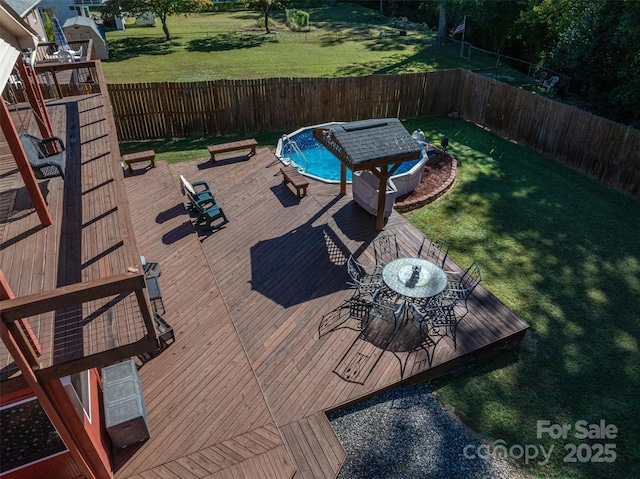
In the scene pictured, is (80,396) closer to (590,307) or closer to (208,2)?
(590,307)

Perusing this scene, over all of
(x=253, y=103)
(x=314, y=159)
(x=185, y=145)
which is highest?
(x=253, y=103)

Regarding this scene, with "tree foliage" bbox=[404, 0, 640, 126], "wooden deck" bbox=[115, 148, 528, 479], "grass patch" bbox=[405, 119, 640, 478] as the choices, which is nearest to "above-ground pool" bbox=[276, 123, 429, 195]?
"grass patch" bbox=[405, 119, 640, 478]

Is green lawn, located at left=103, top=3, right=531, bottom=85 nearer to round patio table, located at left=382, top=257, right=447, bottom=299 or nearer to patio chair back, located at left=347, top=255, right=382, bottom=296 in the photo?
patio chair back, located at left=347, top=255, right=382, bottom=296

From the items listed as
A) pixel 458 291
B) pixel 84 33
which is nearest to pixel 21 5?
pixel 458 291

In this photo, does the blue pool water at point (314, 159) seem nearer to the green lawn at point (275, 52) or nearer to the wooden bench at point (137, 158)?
the wooden bench at point (137, 158)

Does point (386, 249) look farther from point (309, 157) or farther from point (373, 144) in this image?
point (309, 157)

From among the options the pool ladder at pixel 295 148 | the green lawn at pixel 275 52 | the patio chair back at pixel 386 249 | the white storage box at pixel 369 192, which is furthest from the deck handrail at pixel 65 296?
the green lawn at pixel 275 52
